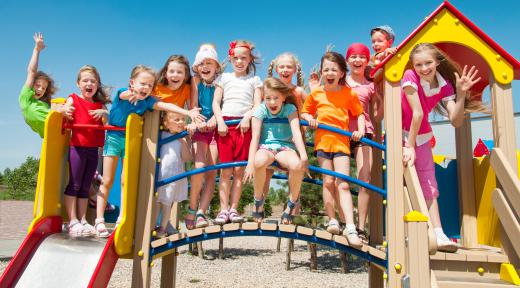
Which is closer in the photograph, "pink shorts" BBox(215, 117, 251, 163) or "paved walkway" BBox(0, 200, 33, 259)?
"pink shorts" BBox(215, 117, 251, 163)

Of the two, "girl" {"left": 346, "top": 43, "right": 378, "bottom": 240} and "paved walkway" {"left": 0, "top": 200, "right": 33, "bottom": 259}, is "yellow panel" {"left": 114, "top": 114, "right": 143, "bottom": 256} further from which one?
"paved walkway" {"left": 0, "top": 200, "right": 33, "bottom": 259}

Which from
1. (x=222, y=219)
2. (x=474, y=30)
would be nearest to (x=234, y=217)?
(x=222, y=219)

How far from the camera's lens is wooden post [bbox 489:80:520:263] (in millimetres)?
3623

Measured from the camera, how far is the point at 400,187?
11.6 ft

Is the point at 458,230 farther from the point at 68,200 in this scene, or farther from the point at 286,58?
the point at 68,200

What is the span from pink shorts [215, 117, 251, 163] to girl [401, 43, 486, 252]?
1458 millimetres

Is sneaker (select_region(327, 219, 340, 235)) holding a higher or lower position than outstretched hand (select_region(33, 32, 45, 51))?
lower

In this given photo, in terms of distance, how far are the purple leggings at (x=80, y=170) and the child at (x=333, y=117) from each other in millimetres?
2223

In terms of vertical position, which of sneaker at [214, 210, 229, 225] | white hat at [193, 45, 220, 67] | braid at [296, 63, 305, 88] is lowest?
sneaker at [214, 210, 229, 225]

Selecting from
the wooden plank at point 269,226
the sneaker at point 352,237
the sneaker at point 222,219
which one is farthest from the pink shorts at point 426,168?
the sneaker at point 222,219

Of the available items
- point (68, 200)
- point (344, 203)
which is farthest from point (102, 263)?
point (344, 203)

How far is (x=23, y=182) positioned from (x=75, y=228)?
126 feet

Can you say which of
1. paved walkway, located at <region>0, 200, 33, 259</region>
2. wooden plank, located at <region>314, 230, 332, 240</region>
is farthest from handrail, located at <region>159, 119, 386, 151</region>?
paved walkway, located at <region>0, 200, 33, 259</region>

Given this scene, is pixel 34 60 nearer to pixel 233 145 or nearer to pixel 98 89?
pixel 98 89
